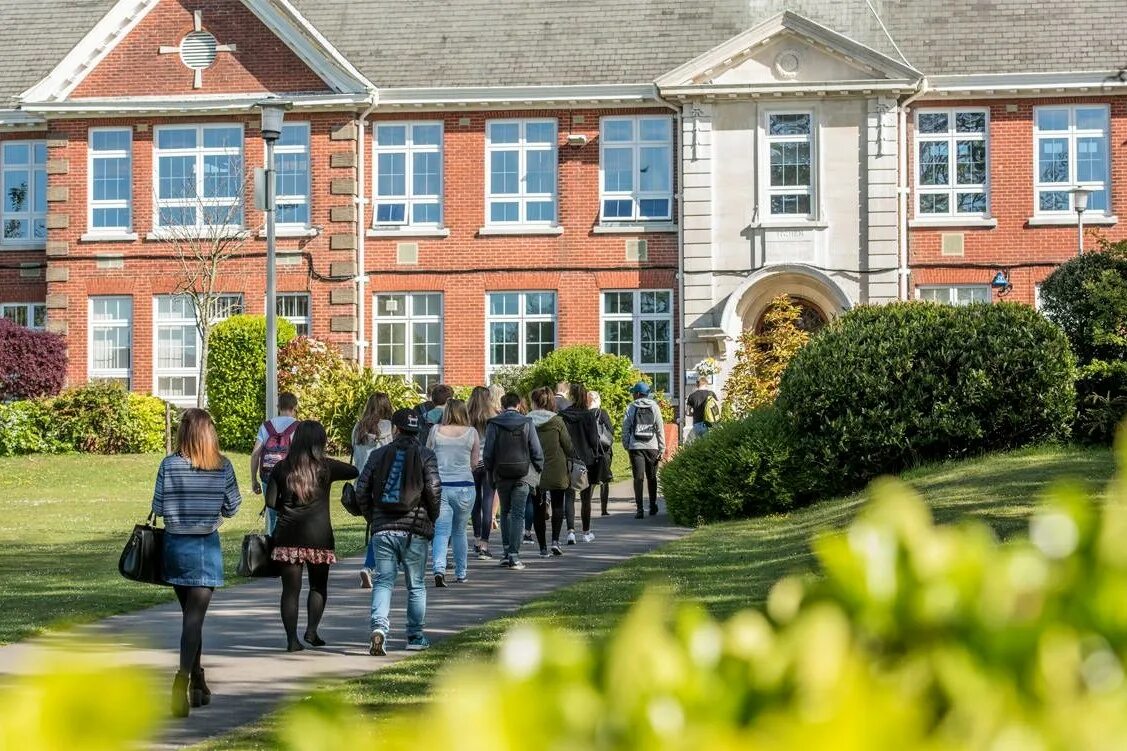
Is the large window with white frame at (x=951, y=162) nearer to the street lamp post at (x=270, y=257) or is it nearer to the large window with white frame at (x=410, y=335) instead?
the large window with white frame at (x=410, y=335)

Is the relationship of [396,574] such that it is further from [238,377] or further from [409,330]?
[409,330]

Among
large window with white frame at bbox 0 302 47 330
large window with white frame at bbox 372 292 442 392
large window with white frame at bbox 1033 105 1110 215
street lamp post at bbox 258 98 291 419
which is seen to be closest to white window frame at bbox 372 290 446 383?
large window with white frame at bbox 372 292 442 392

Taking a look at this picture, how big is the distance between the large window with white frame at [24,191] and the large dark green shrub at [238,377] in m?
5.86

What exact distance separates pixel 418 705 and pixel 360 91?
24176 mm

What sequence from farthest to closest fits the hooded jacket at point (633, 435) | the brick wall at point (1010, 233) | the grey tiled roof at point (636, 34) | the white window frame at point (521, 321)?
1. the white window frame at point (521, 321)
2. the grey tiled roof at point (636, 34)
3. the brick wall at point (1010, 233)
4. the hooded jacket at point (633, 435)

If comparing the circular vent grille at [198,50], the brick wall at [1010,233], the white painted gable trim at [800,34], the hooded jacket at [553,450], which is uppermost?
the circular vent grille at [198,50]

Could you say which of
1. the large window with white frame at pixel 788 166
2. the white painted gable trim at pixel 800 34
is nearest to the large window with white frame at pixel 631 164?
the white painted gable trim at pixel 800 34

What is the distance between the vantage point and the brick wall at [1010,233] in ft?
102

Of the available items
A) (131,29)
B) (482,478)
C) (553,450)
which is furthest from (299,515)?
(131,29)

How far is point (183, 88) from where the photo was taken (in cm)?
3238

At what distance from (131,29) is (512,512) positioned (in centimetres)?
2057

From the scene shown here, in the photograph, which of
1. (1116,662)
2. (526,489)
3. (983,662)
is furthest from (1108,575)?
(526,489)

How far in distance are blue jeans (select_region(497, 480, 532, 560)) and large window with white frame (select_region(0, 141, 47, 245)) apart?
21535 mm

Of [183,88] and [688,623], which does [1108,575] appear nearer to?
[688,623]
